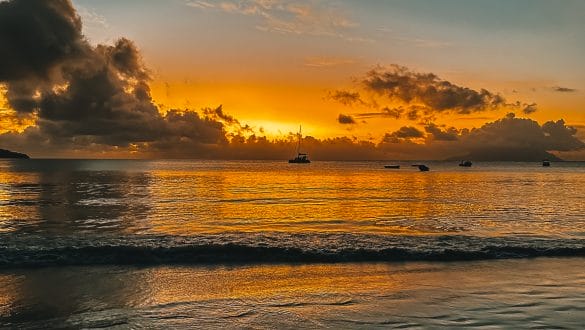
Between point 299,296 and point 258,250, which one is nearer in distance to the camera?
point 299,296

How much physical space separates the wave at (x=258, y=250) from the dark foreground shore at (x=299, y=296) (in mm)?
1140

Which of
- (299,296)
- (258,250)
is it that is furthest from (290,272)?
(258,250)

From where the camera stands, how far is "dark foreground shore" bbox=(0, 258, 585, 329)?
10.5 meters

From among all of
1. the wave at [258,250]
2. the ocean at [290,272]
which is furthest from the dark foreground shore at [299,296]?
the wave at [258,250]

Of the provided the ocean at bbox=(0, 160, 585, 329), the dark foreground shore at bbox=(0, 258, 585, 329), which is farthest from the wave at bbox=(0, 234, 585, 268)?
the dark foreground shore at bbox=(0, 258, 585, 329)

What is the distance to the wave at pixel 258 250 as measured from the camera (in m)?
18.1

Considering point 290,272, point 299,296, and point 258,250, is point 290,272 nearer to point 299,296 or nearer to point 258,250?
point 299,296

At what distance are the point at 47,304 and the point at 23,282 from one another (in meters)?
3.47

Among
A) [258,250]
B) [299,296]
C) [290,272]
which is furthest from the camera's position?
[258,250]

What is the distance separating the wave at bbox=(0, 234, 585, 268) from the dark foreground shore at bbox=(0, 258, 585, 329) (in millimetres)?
1140

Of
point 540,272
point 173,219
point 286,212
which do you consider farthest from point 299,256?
point 286,212

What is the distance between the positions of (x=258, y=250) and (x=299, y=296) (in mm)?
7274

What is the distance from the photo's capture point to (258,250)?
64.7 ft

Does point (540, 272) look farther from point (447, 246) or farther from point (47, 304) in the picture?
point (47, 304)
